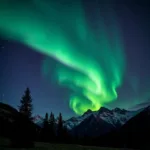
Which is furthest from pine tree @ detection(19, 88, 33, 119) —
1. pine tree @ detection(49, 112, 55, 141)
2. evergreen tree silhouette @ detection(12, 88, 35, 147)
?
pine tree @ detection(49, 112, 55, 141)

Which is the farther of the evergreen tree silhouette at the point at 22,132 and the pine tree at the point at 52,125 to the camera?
the pine tree at the point at 52,125

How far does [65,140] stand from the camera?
94.5 metres

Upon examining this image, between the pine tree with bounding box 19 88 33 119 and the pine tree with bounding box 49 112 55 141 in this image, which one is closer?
the pine tree with bounding box 19 88 33 119

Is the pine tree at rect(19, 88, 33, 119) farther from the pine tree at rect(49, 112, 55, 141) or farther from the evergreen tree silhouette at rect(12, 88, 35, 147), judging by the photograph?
the pine tree at rect(49, 112, 55, 141)

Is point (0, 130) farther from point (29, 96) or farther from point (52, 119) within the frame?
point (29, 96)

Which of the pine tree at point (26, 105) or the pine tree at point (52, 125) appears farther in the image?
the pine tree at point (52, 125)

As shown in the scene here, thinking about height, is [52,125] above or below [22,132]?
above

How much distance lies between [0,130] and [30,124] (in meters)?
48.8

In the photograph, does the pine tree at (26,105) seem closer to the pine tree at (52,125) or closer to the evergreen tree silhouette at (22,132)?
the evergreen tree silhouette at (22,132)

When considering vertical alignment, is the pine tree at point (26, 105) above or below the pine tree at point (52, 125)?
below

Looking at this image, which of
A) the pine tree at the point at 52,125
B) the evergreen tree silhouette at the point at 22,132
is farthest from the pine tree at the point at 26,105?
the pine tree at the point at 52,125

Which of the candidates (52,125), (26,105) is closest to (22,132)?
(26,105)

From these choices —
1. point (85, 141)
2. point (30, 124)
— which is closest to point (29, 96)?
point (30, 124)

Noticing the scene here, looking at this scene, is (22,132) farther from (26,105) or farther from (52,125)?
(52,125)
